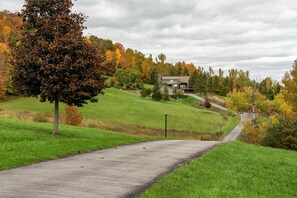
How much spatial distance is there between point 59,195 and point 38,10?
59.2 feet

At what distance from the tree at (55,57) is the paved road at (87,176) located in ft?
24.3

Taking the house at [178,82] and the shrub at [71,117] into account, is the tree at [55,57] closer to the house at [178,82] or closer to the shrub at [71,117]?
the shrub at [71,117]

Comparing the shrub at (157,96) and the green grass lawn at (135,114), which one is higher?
the shrub at (157,96)

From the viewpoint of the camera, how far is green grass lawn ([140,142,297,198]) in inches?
408

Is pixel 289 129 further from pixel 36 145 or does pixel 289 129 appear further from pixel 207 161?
pixel 36 145

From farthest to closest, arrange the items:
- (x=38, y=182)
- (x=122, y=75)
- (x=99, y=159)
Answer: (x=122, y=75)
(x=99, y=159)
(x=38, y=182)

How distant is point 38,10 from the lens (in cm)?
2430

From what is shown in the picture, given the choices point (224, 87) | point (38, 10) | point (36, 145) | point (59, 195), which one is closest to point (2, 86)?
point (38, 10)

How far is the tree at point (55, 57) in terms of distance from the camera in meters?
22.8

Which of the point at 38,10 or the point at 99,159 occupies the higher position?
the point at 38,10

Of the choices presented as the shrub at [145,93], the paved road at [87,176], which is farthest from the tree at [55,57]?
the shrub at [145,93]

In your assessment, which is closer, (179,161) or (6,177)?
(6,177)

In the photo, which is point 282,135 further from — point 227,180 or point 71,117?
point 227,180

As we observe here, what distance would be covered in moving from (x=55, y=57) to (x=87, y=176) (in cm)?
1261
